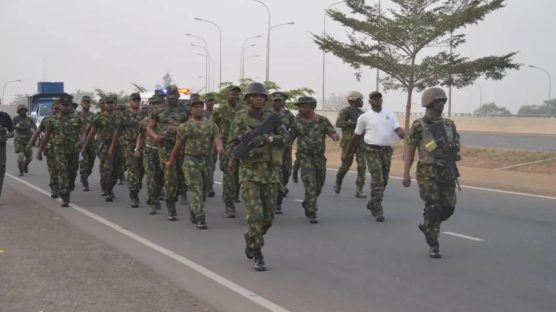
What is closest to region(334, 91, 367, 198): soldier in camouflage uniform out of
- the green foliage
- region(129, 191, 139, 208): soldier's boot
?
region(129, 191, 139, 208): soldier's boot

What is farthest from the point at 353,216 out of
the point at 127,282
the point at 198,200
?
the point at 127,282

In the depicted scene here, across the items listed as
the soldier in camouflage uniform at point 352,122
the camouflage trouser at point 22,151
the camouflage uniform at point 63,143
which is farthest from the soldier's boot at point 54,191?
the soldier in camouflage uniform at point 352,122

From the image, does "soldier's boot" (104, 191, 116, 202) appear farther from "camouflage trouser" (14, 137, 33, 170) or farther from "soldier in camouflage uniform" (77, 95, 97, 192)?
"camouflage trouser" (14, 137, 33, 170)

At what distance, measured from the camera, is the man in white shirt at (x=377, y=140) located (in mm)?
10031

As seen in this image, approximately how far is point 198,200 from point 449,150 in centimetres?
334

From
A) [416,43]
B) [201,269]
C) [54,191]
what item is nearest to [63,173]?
[54,191]

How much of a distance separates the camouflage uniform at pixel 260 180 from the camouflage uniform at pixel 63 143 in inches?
206

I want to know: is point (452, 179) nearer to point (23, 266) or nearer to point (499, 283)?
point (499, 283)

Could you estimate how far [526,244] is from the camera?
8516 mm

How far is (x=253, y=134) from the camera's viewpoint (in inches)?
269

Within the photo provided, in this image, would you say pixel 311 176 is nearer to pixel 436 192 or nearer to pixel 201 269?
pixel 436 192

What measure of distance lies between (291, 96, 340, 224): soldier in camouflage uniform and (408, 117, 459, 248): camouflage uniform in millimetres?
2421

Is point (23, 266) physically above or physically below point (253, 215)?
→ below

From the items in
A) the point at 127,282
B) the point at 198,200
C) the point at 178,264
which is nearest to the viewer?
the point at 127,282
